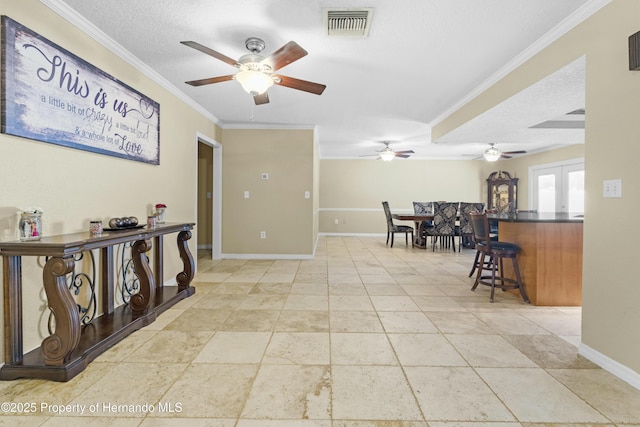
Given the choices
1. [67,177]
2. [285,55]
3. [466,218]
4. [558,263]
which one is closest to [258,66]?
[285,55]

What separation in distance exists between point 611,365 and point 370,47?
8.94 ft

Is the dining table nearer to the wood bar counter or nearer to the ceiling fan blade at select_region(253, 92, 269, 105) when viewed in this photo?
the wood bar counter

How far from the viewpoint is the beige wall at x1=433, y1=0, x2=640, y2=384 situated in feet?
5.28

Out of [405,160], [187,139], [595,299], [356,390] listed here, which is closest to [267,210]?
[187,139]

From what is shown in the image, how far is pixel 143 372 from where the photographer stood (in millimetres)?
1713

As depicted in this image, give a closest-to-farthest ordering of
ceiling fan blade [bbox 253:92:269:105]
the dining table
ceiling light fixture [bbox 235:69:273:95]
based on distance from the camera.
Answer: ceiling light fixture [bbox 235:69:273:95]
ceiling fan blade [bbox 253:92:269:105]
the dining table

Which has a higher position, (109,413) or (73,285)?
(73,285)

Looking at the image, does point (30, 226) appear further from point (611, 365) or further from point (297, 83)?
point (611, 365)

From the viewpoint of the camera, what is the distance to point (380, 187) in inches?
341

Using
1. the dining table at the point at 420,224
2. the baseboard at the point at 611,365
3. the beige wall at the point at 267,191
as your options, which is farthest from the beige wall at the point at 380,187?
the baseboard at the point at 611,365

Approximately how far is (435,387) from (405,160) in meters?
7.65

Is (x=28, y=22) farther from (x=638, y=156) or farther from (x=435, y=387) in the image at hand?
(x=638, y=156)

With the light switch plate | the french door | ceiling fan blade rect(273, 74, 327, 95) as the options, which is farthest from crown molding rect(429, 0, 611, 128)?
the french door

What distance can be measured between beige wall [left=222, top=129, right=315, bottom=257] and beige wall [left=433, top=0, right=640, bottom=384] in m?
3.68
